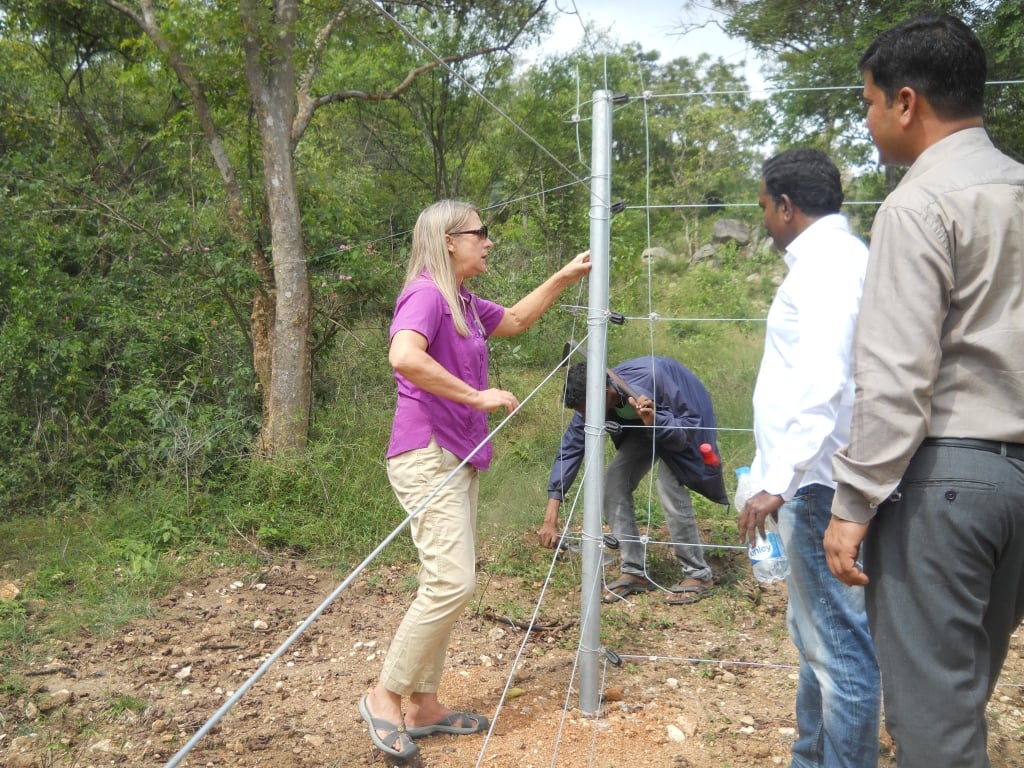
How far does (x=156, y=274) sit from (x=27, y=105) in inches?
133

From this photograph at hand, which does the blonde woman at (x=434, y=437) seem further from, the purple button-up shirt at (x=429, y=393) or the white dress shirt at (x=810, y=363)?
the white dress shirt at (x=810, y=363)

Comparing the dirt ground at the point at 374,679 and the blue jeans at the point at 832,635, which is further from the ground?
the blue jeans at the point at 832,635

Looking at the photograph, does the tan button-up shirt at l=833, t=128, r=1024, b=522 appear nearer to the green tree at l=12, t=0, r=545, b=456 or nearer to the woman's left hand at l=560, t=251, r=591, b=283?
the woman's left hand at l=560, t=251, r=591, b=283

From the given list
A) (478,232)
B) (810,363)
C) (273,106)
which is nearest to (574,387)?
(478,232)

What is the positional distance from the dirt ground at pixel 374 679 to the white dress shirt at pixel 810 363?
110 cm

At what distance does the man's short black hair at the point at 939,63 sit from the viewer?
160 cm

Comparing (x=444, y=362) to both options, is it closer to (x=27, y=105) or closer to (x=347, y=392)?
(x=347, y=392)

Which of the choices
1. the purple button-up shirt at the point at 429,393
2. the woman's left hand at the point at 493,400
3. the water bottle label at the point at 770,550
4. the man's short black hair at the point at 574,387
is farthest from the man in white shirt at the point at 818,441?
the man's short black hair at the point at 574,387

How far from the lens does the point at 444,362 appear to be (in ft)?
9.05

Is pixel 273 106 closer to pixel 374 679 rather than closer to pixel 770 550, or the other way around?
pixel 374 679

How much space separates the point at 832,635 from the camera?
2094mm

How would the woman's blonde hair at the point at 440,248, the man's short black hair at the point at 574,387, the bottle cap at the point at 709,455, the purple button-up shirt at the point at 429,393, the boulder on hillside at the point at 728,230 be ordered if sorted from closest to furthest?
the purple button-up shirt at the point at 429,393
the woman's blonde hair at the point at 440,248
the man's short black hair at the point at 574,387
the bottle cap at the point at 709,455
the boulder on hillside at the point at 728,230

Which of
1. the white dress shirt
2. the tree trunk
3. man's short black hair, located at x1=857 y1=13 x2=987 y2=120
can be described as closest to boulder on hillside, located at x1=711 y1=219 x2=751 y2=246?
the tree trunk

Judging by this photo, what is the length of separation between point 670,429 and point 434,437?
1551 millimetres
